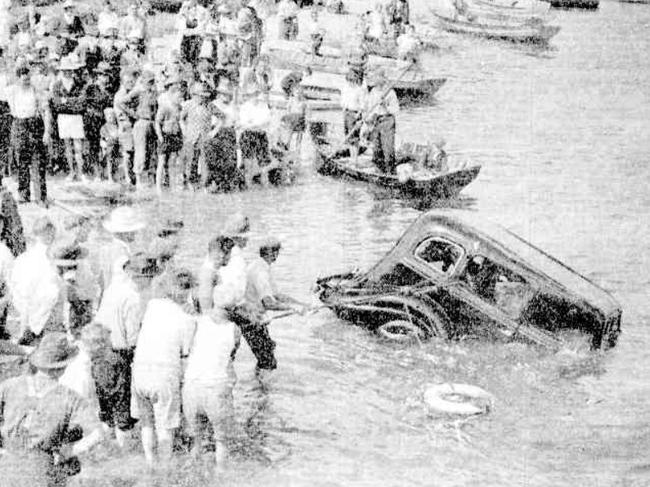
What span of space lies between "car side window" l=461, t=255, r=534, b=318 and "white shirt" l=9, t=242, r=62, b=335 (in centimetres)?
408

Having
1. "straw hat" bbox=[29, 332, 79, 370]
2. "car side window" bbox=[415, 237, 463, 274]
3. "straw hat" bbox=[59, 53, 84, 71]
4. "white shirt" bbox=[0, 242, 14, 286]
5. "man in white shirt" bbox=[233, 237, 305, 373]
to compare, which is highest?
"straw hat" bbox=[59, 53, 84, 71]

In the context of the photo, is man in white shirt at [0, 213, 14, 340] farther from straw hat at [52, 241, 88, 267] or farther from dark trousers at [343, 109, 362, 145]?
dark trousers at [343, 109, 362, 145]

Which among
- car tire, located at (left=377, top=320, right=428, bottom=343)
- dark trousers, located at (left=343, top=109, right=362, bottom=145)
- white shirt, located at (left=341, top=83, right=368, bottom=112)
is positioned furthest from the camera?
white shirt, located at (left=341, top=83, right=368, bottom=112)

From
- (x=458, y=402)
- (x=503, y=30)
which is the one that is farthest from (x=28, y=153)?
(x=503, y=30)

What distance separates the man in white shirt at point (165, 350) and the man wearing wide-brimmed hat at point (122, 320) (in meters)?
0.25

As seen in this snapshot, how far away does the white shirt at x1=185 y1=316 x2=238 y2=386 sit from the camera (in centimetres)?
656

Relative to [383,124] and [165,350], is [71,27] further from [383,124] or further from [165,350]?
[165,350]

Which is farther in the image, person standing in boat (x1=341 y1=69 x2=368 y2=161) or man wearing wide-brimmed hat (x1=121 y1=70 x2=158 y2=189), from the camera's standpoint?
person standing in boat (x1=341 y1=69 x2=368 y2=161)

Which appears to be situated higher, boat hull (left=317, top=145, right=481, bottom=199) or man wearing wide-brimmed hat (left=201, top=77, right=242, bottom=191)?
man wearing wide-brimmed hat (left=201, top=77, right=242, bottom=191)

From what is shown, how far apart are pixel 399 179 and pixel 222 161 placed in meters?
2.72

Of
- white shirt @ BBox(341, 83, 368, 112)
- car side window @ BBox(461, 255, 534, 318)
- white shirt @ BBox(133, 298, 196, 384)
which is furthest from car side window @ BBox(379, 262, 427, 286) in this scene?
white shirt @ BBox(341, 83, 368, 112)

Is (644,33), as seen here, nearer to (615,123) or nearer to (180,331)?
(615,123)

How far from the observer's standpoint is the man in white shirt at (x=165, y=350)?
257 inches

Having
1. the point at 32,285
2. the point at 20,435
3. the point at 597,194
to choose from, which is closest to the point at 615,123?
the point at 597,194
